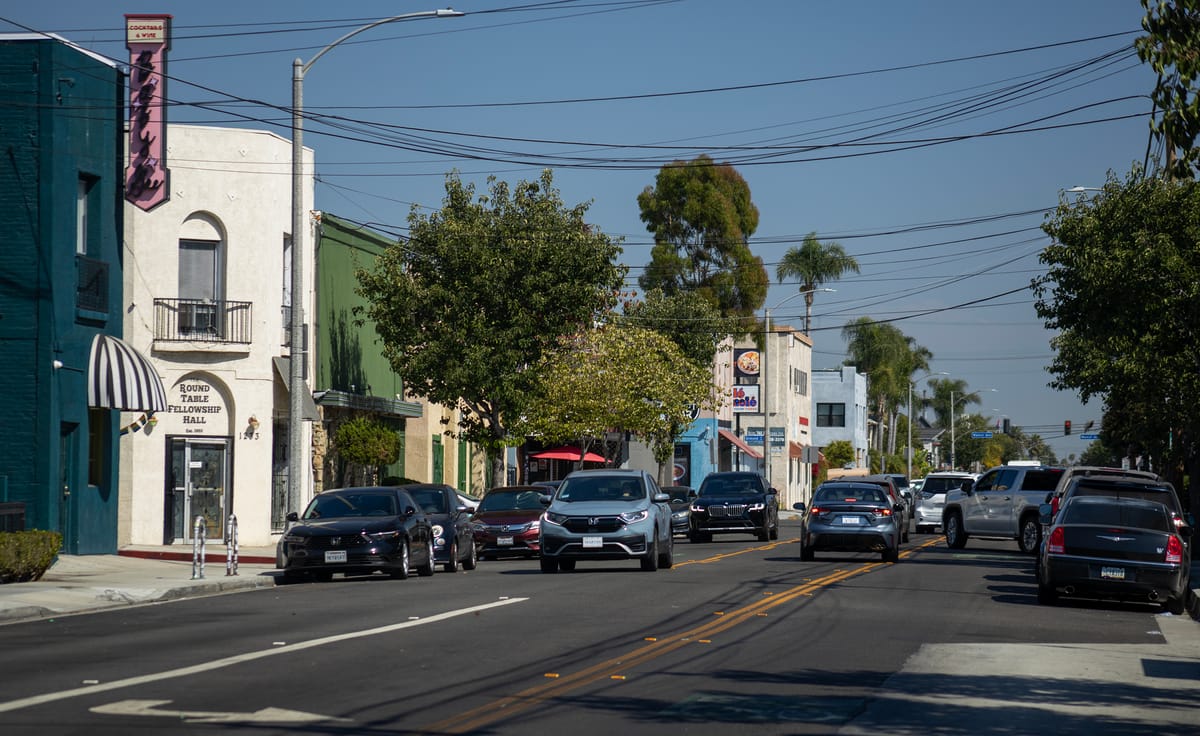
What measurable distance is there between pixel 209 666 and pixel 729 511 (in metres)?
29.6

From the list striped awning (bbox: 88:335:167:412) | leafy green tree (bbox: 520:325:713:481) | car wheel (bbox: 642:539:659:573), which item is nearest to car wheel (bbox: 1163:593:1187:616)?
car wheel (bbox: 642:539:659:573)

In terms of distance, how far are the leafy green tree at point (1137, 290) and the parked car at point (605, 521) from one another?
419 inches

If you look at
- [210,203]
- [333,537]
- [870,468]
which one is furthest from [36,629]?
[870,468]

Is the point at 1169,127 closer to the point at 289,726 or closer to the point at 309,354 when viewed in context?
the point at 289,726

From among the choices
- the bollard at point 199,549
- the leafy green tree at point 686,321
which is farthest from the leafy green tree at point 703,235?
the bollard at point 199,549

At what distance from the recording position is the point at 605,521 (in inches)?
1007

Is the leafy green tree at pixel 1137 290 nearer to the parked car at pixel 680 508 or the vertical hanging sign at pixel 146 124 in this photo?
the parked car at pixel 680 508

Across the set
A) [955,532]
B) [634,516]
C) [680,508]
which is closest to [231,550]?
[634,516]

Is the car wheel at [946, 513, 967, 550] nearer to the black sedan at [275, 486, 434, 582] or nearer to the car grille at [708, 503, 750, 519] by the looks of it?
the car grille at [708, 503, 750, 519]

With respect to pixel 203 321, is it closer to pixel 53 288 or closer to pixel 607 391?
pixel 53 288

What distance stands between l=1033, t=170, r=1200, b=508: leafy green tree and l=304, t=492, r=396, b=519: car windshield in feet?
48.7

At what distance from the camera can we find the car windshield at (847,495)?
3019 cm

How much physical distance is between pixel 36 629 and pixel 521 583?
8.45 metres

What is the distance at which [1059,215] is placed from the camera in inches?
1314
